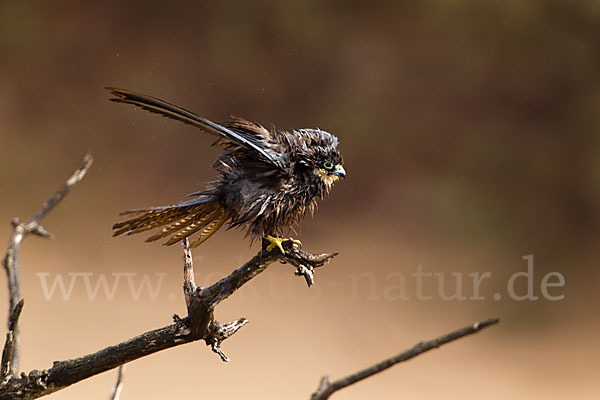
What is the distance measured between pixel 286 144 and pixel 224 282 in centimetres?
33

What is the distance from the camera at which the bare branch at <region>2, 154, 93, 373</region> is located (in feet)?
4.32

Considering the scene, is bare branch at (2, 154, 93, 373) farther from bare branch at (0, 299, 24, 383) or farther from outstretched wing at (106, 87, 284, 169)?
outstretched wing at (106, 87, 284, 169)

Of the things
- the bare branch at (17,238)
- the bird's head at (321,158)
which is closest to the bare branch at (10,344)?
the bare branch at (17,238)

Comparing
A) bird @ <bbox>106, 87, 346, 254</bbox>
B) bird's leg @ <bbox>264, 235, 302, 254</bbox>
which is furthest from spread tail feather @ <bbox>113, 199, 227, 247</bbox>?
bird's leg @ <bbox>264, 235, 302, 254</bbox>

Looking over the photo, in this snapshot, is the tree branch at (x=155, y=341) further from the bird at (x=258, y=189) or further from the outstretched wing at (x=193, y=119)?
the outstretched wing at (x=193, y=119)

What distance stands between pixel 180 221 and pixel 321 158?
34 centimetres

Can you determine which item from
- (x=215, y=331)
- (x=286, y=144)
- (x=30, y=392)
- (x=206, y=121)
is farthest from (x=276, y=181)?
(x=30, y=392)

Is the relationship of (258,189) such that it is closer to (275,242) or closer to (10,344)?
(275,242)

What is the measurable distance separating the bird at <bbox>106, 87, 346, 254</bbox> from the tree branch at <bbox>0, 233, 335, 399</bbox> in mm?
81

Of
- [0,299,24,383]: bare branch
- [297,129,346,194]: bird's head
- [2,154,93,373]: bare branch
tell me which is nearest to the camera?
[0,299,24,383]: bare branch

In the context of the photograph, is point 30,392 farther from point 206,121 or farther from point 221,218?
point 206,121

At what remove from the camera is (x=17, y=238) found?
4.35 feet

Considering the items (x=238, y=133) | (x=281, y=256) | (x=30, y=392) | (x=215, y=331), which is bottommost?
(x=30, y=392)

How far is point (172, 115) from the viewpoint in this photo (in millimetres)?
1248
